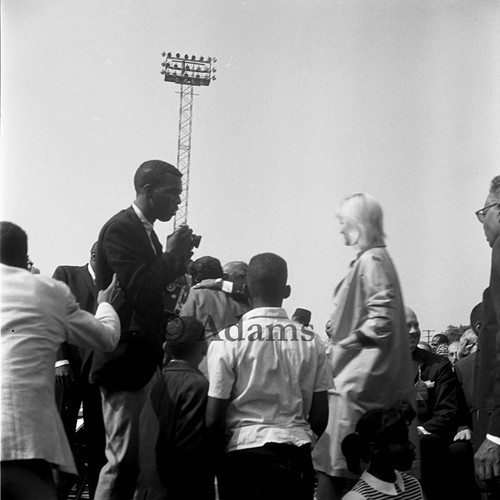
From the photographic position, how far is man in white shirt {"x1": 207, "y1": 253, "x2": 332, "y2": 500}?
3.49 m

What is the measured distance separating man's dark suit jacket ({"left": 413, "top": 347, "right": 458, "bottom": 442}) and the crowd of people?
1266 mm

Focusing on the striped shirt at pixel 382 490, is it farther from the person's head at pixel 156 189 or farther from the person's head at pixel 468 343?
the person's head at pixel 468 343

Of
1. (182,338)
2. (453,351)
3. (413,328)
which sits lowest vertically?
(453,351)

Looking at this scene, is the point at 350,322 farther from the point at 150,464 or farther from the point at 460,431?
the point at 460,431

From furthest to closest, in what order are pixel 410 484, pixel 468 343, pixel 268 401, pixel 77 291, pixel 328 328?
pixel 468 343 < pixel 77 291 < pixel 328 328 < pixel 410 484 < pixel 268 401

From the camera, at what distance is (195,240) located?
3.95m

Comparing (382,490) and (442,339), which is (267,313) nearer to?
(382,490)

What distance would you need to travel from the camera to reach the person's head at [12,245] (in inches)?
127

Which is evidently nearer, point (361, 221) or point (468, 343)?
point (361, 221)

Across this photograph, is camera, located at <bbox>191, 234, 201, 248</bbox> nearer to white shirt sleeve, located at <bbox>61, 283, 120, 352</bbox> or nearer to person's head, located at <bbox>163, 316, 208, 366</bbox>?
person's head, located at <bbox>163, 316, 208, 366</bbox>

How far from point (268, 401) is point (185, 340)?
0.62m

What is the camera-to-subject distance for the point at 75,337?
3.30m

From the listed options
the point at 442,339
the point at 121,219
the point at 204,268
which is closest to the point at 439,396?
the point at 204,268

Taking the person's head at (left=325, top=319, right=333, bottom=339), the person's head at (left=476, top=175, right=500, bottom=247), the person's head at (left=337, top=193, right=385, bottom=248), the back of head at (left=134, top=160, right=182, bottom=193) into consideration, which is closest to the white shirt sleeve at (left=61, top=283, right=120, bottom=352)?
the back of head at (left=134, top=160, right=182, bottom=193)
